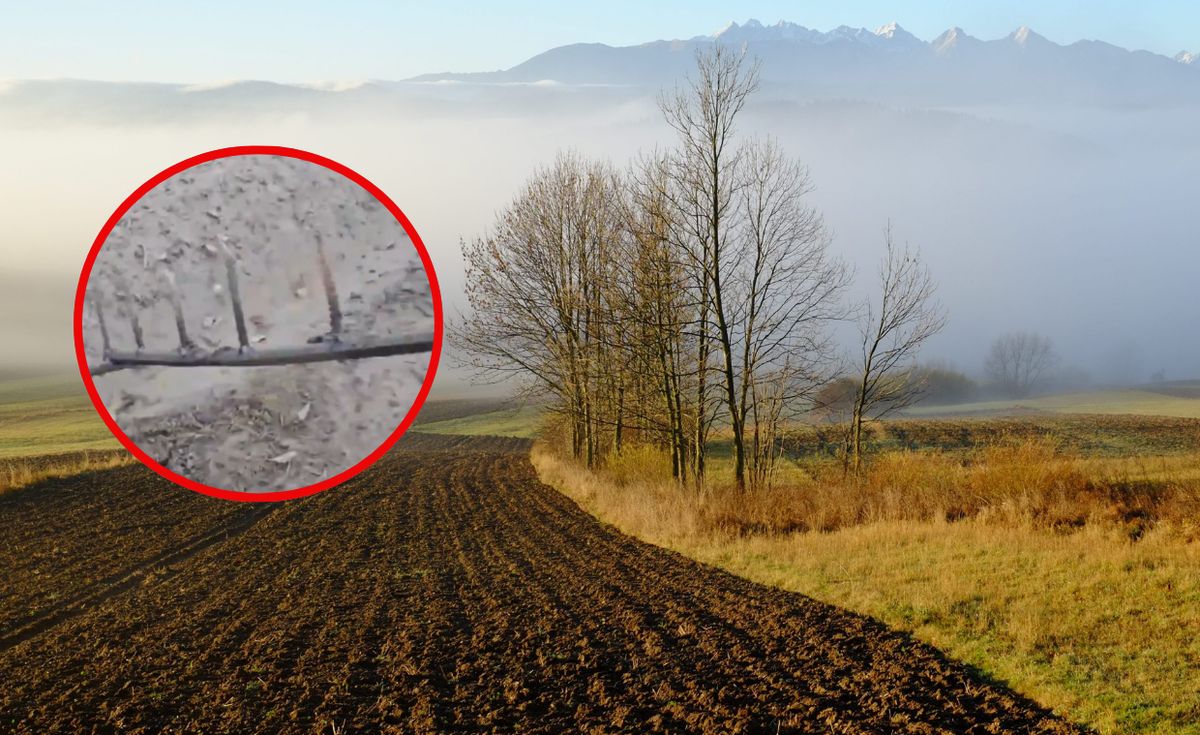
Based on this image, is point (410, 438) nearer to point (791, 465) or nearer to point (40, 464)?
point (40, 464)

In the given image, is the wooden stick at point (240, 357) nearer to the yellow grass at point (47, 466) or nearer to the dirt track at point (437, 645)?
the dirt track at point (437, 645)

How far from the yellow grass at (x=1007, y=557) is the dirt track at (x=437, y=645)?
0.60 m

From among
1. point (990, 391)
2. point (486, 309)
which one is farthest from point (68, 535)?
point (990, 391)

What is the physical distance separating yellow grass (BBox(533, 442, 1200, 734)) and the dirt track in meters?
0.60

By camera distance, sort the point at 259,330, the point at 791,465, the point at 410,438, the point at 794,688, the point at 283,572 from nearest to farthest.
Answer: the point at 259,330 < the point at 794,688 < the point at 283,572 < the point at 791,465 < the point at 410,438

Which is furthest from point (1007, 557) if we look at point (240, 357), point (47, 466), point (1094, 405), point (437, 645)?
point (1094, 405)

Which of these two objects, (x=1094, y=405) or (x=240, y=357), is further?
(x=1094, y=405)

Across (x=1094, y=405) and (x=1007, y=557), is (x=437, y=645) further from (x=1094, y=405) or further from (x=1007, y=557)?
(x=1094, y=405)

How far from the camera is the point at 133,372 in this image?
8.93ft

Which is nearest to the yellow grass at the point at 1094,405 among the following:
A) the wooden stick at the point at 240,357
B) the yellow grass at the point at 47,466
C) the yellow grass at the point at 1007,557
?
the yellow grass at the point at 1007,557

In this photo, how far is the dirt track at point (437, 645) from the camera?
6.11 m

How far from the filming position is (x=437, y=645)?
26.2 ft

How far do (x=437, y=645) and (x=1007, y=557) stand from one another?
7.45 m

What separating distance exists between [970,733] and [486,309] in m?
19.2
